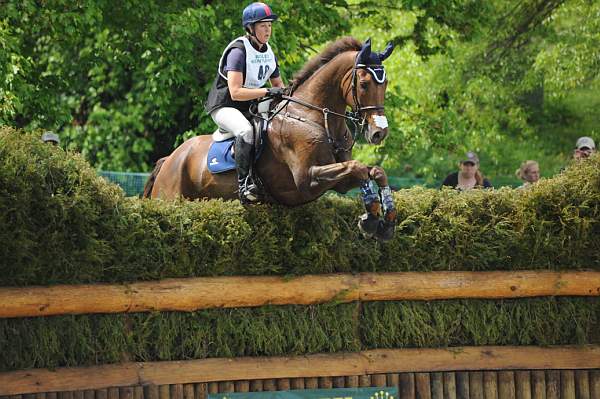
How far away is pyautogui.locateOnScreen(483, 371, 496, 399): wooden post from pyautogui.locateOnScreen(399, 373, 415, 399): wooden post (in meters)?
0.69

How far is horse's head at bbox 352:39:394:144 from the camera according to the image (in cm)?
962

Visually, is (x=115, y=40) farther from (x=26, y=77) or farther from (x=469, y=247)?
(x=469, y=247)

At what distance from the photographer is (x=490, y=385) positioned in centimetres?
977

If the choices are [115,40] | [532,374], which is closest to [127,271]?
[532,374]

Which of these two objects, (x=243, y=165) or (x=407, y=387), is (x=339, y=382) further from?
(x=243, y=165)

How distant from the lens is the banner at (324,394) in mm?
9078

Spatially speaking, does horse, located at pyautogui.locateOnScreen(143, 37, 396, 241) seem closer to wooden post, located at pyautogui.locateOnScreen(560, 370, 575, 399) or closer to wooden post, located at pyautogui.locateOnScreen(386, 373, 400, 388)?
wooden post, located at pyautogui.locateOnScreen(386, 373, 400, 388)

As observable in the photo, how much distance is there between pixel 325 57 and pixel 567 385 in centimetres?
381

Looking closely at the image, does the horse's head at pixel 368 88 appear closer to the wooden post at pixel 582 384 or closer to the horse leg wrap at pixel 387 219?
the horse leg wrap at pixel 387 219

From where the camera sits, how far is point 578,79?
66.3 feet

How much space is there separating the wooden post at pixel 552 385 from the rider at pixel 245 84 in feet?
10.3

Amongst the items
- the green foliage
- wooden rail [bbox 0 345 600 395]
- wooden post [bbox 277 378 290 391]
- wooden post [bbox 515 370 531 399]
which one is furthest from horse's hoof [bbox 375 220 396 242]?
the green foliage

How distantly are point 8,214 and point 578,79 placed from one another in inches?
559

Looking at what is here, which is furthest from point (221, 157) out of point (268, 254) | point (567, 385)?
point (567, 385)
